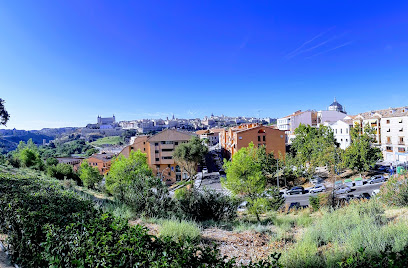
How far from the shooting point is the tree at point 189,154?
37.4m

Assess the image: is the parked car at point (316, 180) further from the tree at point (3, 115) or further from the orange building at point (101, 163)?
the orange building at point (101, 163)

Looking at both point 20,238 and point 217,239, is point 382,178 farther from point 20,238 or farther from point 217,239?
point 20,238

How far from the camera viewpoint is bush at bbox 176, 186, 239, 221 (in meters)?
7.96

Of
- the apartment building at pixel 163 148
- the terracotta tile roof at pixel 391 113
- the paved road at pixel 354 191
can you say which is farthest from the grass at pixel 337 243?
the terracotta tile roof at pixel 391 113

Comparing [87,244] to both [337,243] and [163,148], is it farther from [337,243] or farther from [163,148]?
[163,148]

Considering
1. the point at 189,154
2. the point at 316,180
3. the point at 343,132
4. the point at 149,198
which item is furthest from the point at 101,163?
the point at 343,132

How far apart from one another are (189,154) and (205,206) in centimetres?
2953

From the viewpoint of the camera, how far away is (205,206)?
8203 mm

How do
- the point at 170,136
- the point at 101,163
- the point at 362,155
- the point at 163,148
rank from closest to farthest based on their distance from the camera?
the point at 362,155 < the point at 163,148 < the point at 170,136 < the point at 101,163

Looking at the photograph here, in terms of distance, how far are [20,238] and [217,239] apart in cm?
343

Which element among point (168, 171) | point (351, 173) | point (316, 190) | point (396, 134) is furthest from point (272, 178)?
point (396, 134)

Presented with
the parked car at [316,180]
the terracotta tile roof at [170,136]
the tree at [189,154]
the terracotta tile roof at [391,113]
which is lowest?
the parked car at [316,180]

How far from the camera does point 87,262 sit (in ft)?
7.75

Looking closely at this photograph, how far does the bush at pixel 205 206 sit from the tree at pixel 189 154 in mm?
28775
